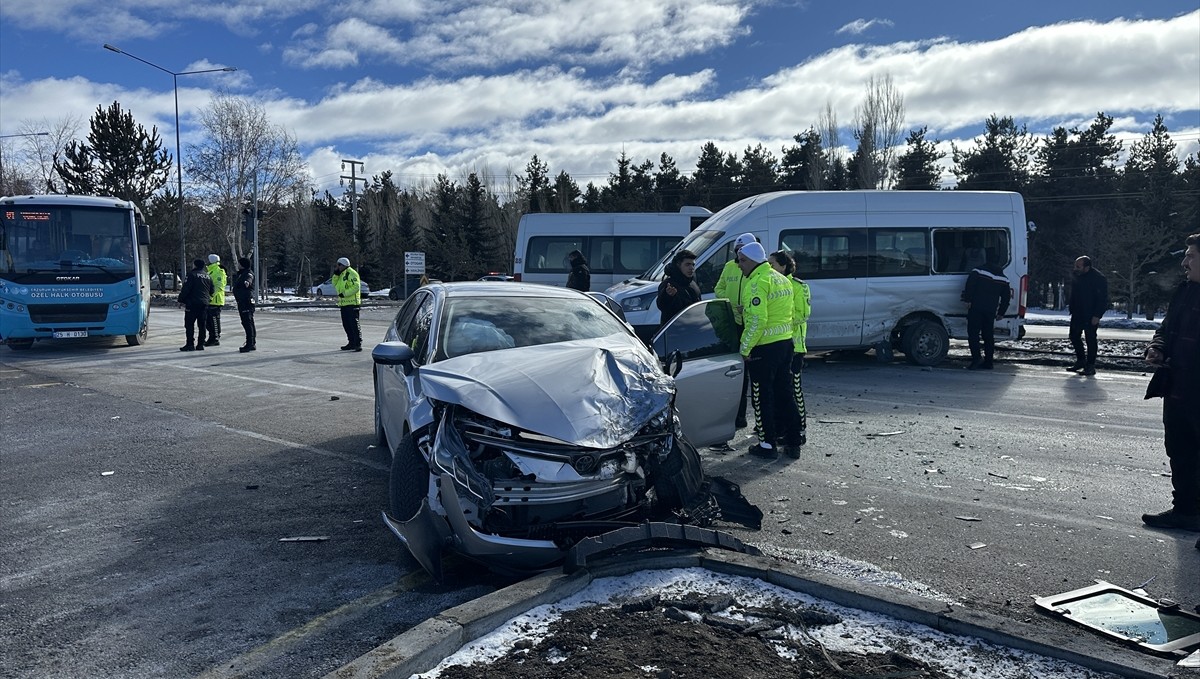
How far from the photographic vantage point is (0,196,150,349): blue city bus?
49.5ft

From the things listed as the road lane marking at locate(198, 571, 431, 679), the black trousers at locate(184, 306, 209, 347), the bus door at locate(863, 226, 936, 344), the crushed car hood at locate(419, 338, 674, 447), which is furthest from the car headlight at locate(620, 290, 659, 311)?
the black trousers at locate(184, 306, 209, 347)

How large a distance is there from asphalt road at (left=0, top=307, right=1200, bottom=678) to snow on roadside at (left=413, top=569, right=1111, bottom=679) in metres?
0.57

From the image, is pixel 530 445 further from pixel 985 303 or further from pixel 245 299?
pixel 245 299

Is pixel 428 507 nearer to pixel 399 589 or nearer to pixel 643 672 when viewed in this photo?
pixel 399 589

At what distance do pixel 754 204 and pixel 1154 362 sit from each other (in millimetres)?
8158

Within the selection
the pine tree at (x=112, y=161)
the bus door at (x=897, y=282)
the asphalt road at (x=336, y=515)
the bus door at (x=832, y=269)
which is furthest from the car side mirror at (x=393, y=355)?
the pine tree at (x=112, y=161)

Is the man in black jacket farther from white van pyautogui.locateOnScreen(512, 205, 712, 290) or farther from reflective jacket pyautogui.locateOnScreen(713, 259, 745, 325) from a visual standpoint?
reflective jacket pyautogui.locateOnScreen(713, 259, 745, 325)

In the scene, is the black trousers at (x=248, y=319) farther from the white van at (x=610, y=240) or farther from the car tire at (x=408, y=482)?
the car tire at (x=408, y=482)

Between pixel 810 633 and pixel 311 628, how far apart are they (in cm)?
234

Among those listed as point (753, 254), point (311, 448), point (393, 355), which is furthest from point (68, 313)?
point (753, 254)

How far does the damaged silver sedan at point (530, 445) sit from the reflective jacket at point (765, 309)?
155 centimetres

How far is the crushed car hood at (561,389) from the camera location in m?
4.14

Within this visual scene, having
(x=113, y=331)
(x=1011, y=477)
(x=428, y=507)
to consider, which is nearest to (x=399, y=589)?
(x=428, y=507)

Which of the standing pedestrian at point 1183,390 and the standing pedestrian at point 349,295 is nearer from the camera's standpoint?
the standing pedestrian at point 1183,390
